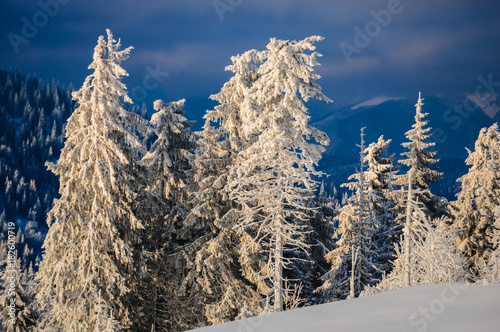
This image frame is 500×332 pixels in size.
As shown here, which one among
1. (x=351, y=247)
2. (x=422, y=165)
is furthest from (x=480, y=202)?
(x=351, y=247)

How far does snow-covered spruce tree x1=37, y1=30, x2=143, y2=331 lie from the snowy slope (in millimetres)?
10044

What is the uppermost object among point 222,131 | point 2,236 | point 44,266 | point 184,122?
point 2,236

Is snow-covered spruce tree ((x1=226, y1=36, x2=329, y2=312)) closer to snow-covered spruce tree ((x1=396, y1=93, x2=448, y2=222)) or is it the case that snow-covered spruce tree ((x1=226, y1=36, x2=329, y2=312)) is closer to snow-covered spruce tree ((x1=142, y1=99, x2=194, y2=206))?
snow-covered spruce tree ((x1=142, y1=99, x2=194, y2=206))

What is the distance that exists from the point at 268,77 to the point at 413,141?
16783 millimetres

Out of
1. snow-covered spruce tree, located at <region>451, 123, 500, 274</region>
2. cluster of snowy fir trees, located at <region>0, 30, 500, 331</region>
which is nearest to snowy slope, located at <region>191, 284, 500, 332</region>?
cluster of snowy fir trees, located at <region>0, 30, 500, 331</region>

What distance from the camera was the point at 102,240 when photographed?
16.0 metres

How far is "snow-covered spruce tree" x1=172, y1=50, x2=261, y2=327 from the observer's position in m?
18.1

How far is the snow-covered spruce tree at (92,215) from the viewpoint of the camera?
52.0 feet

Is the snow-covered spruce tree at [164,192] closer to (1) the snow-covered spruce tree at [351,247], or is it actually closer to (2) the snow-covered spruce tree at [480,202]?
(1) the snow-covered spruce tree at [351,247]

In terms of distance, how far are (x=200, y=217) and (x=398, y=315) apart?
45.1ft

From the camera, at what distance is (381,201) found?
2681cm

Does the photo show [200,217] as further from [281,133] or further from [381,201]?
[381,201]

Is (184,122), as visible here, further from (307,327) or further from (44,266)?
(307,327)

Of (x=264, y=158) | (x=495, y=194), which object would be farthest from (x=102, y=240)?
(x=495, y=194)
